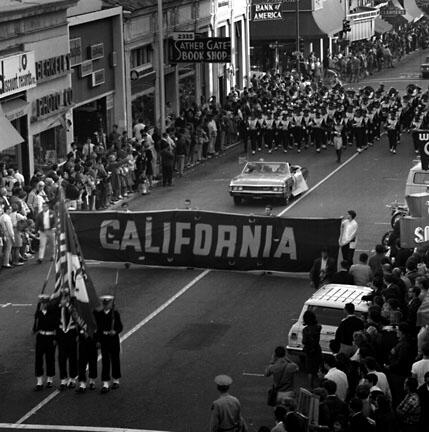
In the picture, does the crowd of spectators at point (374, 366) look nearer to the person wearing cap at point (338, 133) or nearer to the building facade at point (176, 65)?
the person wearing cap at point (338, 133)

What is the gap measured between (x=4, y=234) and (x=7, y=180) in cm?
479

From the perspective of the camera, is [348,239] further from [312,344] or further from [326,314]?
[312,344]

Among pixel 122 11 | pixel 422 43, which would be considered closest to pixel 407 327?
pixel 122 11

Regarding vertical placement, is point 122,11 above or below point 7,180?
above

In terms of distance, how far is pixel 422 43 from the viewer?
3423 inches

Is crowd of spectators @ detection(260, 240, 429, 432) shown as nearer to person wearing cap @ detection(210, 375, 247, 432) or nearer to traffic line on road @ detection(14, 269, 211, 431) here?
person wearing cap @ detection(210, 375, 247, 432)

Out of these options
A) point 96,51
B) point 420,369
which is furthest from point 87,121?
point 420,369

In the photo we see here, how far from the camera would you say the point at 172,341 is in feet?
76.0

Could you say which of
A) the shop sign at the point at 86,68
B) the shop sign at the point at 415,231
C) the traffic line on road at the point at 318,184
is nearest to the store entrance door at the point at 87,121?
the shop sign at the point at 86,68

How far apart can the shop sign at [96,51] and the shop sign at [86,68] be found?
323mm

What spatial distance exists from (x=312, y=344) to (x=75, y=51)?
992 inches

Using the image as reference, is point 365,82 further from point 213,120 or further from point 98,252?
point 98,252

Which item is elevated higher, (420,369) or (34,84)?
(34,84)

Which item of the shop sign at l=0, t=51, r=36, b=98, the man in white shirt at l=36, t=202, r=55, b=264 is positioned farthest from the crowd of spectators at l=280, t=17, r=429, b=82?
the man in white shirt at l=36, t=202, r=55, b=264
